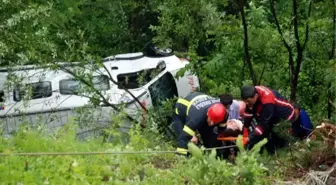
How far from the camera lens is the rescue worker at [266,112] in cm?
760

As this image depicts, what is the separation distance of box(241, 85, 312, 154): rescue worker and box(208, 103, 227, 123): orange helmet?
416 mm

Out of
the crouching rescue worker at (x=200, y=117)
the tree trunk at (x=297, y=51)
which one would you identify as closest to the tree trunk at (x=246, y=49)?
the tree trunk at (x=297, y=51)

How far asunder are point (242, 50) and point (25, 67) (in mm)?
3213

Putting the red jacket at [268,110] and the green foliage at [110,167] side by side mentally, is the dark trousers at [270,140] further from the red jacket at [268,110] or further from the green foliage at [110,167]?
the green foliage at [110,167]

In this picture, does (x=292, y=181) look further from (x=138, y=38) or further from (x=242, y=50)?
(x=138, y=38)

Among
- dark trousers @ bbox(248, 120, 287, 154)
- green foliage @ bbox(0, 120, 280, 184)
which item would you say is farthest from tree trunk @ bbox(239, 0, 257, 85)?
green foliage @ bbox(0, 120, 280, 184)

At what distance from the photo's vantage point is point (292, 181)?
5.07 m

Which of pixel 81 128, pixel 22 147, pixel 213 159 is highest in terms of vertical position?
pixel 213 159

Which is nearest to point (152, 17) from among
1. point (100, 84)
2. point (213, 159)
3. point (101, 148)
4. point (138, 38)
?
point (138, 38)

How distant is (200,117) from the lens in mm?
7375

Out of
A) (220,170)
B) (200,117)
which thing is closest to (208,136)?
(200,117)

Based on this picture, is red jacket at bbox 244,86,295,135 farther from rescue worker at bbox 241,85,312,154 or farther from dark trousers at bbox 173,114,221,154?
dark trousers at bbox 173,114,221,154

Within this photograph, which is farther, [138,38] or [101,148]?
[138,38]

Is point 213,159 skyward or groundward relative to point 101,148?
skyward
